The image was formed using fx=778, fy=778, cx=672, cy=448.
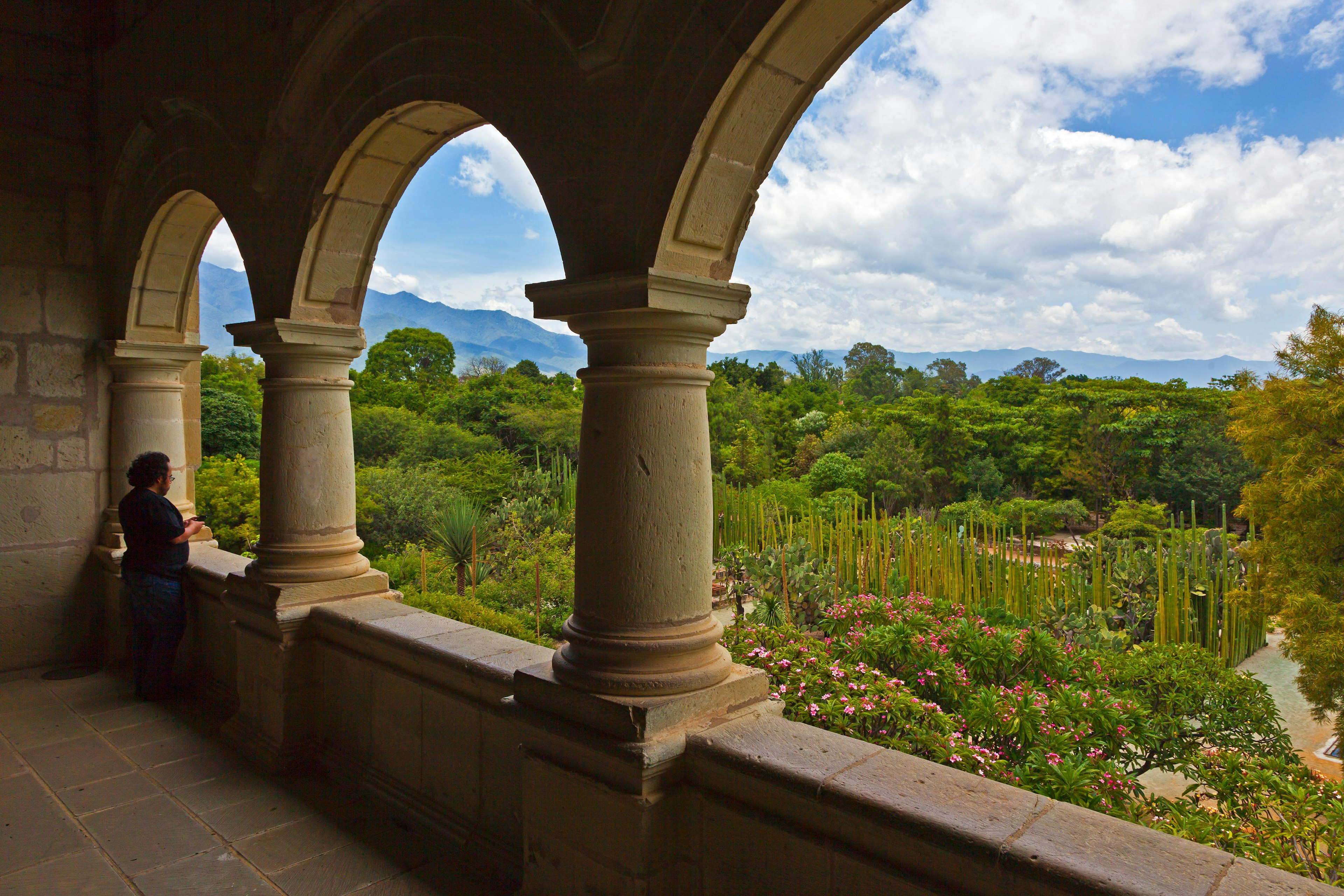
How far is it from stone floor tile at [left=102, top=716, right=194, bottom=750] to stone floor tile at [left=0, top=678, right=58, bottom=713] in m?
0.67

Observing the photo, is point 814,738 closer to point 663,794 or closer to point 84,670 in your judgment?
point 663,794

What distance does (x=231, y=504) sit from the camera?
6.99m

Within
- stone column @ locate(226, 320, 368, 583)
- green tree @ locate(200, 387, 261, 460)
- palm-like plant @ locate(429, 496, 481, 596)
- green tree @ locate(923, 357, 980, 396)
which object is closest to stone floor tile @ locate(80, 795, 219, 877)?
stone column @ locate(226, 320, 368, 583)

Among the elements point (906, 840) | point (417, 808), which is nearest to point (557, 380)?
point (417, 808)

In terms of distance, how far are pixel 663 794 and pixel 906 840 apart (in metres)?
0.52

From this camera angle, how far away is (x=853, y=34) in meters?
1.50

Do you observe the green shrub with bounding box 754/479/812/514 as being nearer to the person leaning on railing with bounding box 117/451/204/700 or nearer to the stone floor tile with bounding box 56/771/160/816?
the person leaning on railing with bounding box 117/451/204/700

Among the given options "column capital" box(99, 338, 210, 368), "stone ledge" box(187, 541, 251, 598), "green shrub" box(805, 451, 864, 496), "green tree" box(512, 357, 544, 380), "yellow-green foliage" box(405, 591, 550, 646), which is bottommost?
"yellow-green foliage" box(405, 591, 550, 646)

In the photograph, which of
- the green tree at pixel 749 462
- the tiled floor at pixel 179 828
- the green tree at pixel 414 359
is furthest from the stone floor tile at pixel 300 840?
the green tree at pixel 414 359

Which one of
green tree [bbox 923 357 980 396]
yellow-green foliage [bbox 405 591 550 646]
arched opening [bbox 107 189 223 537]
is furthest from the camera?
green tree [bbox 923 357 980 396]

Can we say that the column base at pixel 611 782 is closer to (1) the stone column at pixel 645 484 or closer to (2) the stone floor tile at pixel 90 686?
(1) the stone column at pixel 645 484

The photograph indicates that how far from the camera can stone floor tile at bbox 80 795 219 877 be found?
220 cm

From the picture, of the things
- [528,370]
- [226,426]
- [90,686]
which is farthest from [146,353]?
[528,370]

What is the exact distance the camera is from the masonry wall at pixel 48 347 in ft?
12.6
